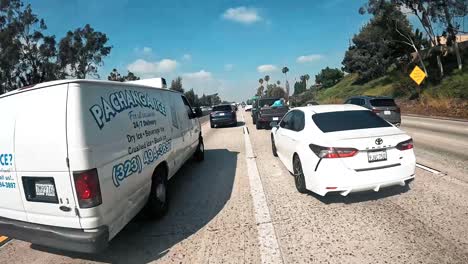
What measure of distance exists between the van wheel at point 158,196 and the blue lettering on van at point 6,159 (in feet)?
6.22

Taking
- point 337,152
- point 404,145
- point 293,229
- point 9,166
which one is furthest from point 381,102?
point 9,166

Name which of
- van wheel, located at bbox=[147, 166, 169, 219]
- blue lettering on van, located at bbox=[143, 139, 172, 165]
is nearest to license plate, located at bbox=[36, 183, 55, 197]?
blue lettering on van, located at bbox=[143, 139, 172, 165]

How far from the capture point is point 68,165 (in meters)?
3.35

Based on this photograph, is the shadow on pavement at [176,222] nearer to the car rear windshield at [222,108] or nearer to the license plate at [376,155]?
the license plate at [376,155]

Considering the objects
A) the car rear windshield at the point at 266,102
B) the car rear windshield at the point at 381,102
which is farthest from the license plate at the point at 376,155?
the car rear windshield at the point at 266,102

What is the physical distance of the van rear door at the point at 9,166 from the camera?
3.72m

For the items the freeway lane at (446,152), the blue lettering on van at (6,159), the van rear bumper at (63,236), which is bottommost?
the freeway lane at (446,152)

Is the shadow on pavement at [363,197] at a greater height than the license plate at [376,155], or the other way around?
the license plate at [376,155]

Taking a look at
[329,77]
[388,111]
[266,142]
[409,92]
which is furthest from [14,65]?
[329,77]

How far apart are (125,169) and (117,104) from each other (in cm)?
87

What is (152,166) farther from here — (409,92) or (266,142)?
(409,92)

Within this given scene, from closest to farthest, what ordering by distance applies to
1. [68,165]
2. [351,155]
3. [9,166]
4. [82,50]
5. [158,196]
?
[68,165]
[9,166]
[351,155]
[158,196]
[82,50]

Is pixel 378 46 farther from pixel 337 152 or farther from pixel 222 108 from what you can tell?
pixel 337 152

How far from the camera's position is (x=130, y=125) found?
432cm
